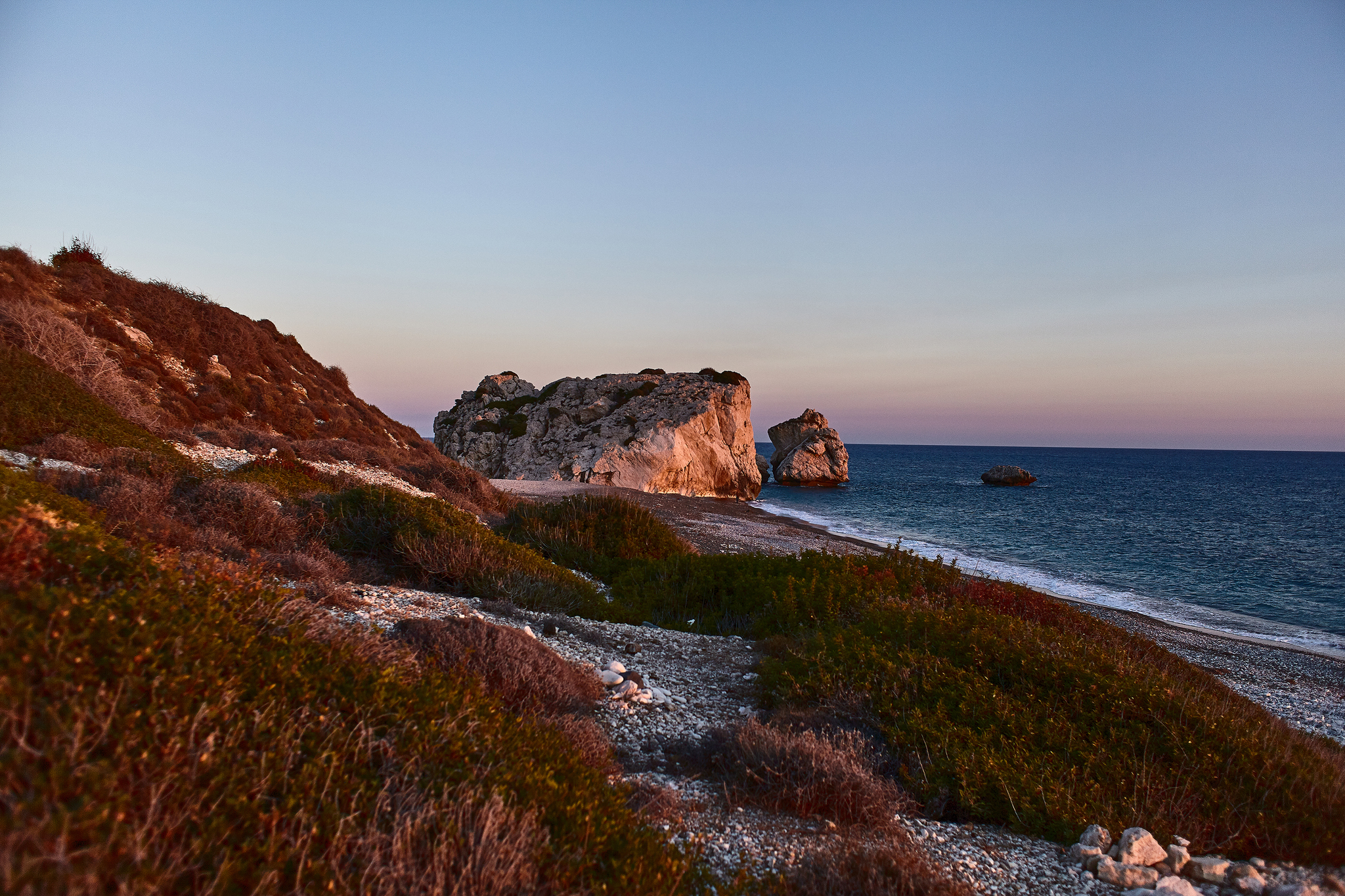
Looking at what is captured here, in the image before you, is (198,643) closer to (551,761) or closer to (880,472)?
(551,761)

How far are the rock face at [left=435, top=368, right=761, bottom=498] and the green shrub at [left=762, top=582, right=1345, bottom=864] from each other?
129 ft

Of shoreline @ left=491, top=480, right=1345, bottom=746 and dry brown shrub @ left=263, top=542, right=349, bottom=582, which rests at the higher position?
dry brown shrub @ left=263, top=542, right=349, bottom=582

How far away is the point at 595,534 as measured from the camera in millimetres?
14211

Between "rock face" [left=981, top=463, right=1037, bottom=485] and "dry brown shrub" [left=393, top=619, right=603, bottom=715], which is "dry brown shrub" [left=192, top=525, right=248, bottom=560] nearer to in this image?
"dry brown shrub" [left=393, top=619, right=603, bottom=715]

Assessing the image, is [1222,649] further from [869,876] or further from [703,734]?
[869,876]

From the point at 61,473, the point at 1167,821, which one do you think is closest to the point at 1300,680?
the point at 1167,821

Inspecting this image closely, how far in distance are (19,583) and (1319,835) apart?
745cm

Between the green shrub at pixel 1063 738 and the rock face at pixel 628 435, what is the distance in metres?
39.3

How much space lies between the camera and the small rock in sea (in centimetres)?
404

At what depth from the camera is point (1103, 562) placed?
29.9m

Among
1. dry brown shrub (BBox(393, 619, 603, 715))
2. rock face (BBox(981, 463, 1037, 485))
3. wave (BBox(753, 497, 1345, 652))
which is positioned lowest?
wave (BBox(753, 497, 1345, 652))

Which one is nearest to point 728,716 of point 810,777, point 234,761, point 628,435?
point 810,777

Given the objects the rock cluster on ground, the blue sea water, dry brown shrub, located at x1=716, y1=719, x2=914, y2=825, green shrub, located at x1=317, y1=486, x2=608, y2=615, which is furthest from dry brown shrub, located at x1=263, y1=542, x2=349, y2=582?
the blue sea water

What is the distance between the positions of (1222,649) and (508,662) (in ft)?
64.8
